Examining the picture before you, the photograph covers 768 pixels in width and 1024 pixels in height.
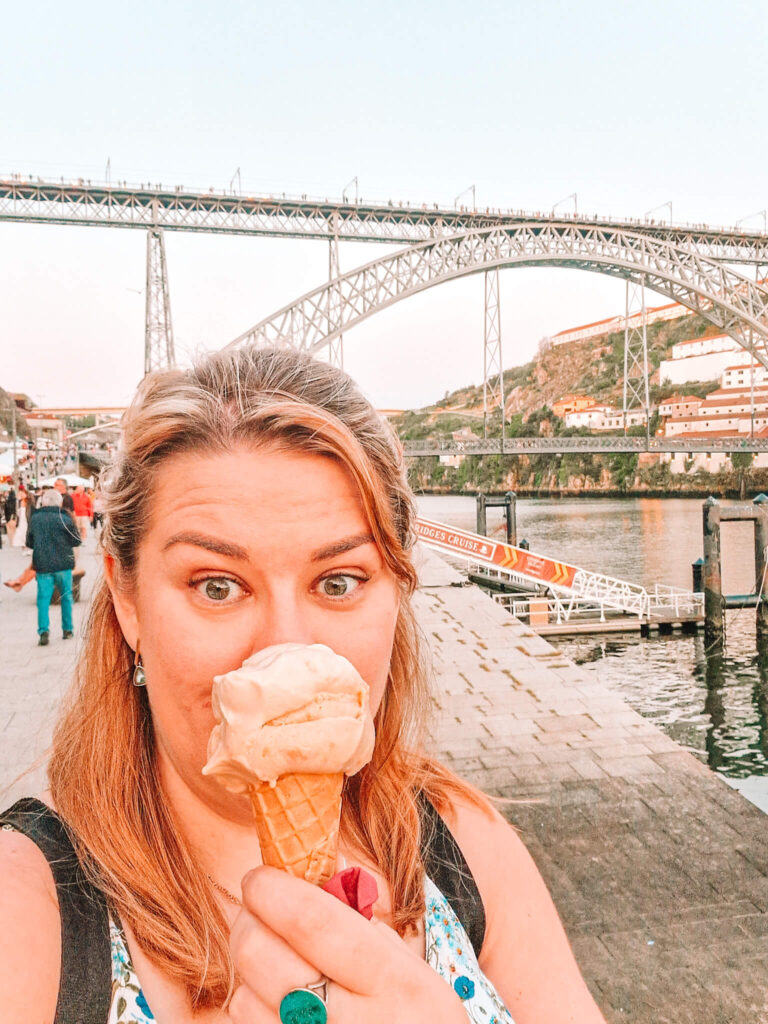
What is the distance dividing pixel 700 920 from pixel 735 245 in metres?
39.2

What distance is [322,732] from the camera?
27.8 inches

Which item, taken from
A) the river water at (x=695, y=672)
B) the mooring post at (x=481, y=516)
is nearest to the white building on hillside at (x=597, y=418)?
the river water at (x=695, y=672)

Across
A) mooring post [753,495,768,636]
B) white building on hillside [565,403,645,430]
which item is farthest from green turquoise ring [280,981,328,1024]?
white building on hillside [565,403,645,430]

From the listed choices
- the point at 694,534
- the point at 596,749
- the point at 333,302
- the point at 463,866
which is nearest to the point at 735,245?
the point at 694,534

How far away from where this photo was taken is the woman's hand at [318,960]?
0.60 m

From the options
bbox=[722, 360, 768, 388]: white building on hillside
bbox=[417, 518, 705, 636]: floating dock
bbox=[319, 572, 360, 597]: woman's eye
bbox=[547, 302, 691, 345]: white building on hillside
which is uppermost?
bbox=[547, 302, 691, 345]: white building on hillside

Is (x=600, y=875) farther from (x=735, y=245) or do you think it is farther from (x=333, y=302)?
(x=735, y=245)

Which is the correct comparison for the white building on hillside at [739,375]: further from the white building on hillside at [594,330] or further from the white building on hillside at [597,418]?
the white building on hillside at [594,330]

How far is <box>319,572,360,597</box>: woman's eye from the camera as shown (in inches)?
33.7

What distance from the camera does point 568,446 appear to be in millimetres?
32250

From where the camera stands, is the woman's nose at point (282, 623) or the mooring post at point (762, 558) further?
the mooring post at point (762, 558)

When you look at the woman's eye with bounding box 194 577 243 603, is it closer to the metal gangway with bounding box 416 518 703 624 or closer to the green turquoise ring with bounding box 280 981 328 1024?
the green turquoise ring with bounding box 280 981 328 1024

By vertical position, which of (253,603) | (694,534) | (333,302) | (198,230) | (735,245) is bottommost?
(694,534)

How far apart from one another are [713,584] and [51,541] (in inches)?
413
